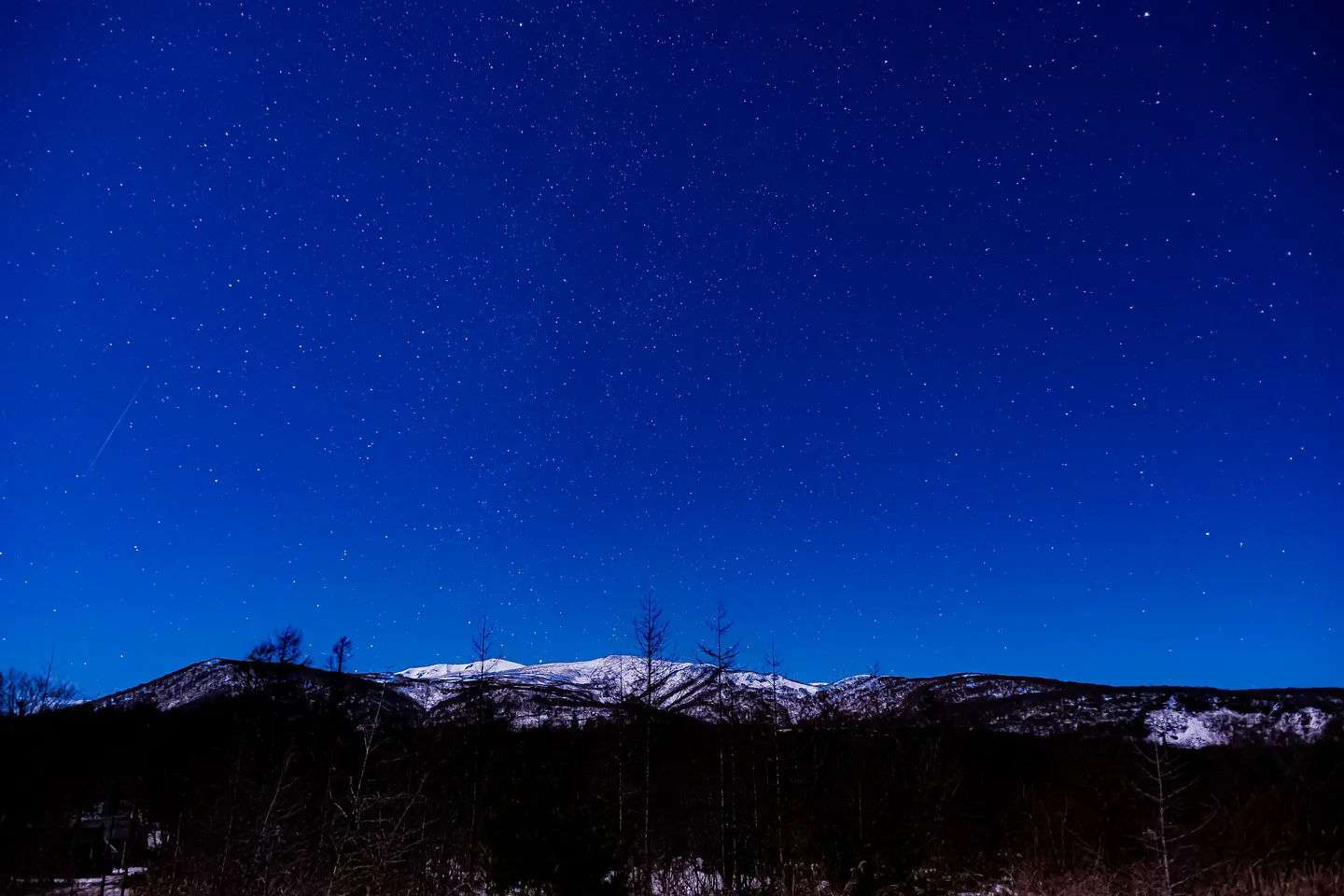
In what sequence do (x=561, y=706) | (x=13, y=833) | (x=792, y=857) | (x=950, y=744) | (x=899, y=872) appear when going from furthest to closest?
1. (x=561, y=706)
2. (x=950, y=744)
3. (x=13, y=833)
4. (x=792, y=857)
5. (x=899, y=872)

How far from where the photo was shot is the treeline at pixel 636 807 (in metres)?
14.3

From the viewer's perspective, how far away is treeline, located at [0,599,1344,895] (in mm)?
14312

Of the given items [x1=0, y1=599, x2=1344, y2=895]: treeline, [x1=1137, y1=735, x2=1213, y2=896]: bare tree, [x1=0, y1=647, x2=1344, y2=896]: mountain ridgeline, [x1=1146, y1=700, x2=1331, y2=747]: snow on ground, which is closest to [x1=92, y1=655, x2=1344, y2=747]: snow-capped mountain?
[x1=1146, y1=700, x2=1331, y2=747]: snow on ground

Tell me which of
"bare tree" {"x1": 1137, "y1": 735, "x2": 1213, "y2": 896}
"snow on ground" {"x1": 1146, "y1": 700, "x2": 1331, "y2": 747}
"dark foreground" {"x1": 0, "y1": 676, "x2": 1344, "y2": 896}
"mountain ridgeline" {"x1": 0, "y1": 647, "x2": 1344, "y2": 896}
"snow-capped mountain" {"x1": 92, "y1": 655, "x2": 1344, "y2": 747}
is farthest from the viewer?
"snow on ground" {"x1": 1146, "y1": 700, "x2": 1331, "y2": 747}

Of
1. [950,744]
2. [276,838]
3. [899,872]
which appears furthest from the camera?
[950,744]

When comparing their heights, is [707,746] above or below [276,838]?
below

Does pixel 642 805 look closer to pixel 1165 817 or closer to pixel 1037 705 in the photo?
pixel 1165 817

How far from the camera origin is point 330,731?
49.3 metres

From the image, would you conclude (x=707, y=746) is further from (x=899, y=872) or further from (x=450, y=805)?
(x=899, y=872)

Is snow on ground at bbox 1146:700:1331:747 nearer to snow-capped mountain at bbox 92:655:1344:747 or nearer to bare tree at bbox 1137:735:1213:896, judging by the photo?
snow-capped mountain at bbox 92:655:1344:747

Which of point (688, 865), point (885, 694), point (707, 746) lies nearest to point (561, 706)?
point (885, 694)

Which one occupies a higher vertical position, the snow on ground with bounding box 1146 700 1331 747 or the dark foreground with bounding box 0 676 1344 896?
the dark foreground with bounding box 0 676 1344 896

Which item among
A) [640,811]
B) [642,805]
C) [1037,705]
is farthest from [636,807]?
[1037,705]

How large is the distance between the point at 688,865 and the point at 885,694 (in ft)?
485
